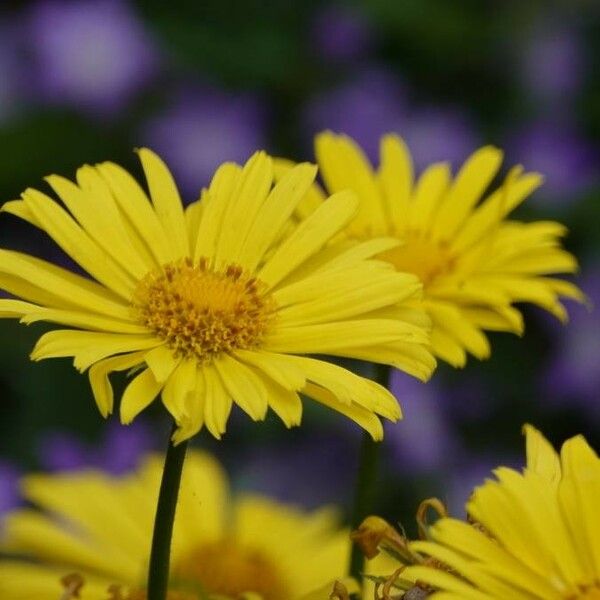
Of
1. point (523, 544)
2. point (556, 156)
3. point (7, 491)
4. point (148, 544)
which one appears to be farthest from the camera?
point (556, 156)

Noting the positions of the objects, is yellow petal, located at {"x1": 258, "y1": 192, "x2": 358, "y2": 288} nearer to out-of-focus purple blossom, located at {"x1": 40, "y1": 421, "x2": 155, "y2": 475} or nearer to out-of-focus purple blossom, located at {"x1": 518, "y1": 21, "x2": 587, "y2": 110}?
out-of-focus purple blossom, located at {"x1": 40, "y1": 421, "x2": 155, "y2": 475}

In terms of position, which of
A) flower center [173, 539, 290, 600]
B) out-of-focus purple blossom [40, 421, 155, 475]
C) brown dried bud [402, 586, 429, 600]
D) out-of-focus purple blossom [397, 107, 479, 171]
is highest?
out-of-focus purple blossom [397, 107, 479, 171]

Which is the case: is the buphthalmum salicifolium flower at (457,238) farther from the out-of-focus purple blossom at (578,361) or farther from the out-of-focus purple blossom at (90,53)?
the out-of-focus purple blossom at (90,53)

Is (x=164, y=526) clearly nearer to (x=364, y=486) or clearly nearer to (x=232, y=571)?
(x=364, y=486)

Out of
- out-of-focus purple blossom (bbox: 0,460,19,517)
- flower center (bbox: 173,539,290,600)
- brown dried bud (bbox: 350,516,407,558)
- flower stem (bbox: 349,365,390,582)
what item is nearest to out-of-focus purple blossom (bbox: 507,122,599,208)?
out-of-focus purple blossom (bbox: 0,460,19,517)

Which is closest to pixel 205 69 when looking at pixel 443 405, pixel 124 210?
pixel 443 405

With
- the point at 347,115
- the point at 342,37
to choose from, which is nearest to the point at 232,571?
the point at 347,115

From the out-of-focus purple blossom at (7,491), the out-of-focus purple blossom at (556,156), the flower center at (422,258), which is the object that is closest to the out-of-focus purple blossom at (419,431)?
the out-of-focus purple blossom at (556,156)
